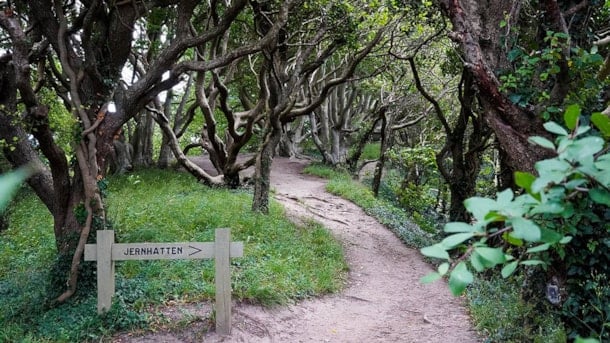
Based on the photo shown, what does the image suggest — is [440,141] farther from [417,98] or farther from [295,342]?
[295,342]

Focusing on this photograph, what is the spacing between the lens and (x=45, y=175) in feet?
22.9

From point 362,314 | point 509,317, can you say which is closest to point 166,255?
point 362,314

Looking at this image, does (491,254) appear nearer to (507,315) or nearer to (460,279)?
(460,279)

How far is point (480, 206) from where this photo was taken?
47.8 inches

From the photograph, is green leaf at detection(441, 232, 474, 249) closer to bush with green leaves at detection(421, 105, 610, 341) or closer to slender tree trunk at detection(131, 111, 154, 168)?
Result: bush with green leaves at detection(421, 105, 610, 341)

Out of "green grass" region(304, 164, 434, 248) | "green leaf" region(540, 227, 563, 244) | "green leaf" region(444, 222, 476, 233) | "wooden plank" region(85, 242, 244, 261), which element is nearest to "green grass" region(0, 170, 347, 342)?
"wooden plank" region(85, 242, 244, 261)

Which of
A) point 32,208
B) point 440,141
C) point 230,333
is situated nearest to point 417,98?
point 440,141

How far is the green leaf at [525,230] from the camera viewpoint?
1.10m

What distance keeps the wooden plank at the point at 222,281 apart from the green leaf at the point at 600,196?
15.7ft

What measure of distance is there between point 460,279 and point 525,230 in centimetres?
19

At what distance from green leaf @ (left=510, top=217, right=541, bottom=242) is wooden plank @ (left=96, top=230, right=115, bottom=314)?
539 cm

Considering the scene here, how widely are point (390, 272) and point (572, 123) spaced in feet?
29.6

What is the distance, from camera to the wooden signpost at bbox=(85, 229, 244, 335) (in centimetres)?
563

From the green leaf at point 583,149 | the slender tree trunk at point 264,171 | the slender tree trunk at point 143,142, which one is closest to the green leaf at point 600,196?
the green leaf at point 583,149
